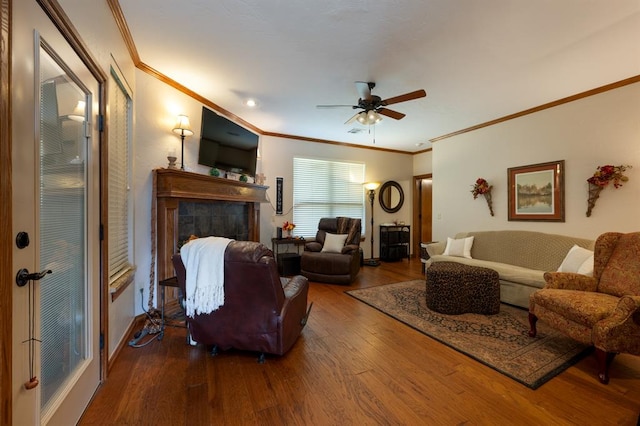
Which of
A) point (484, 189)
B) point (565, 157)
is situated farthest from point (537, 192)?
point (484, 189)

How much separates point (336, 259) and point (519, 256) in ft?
8.57

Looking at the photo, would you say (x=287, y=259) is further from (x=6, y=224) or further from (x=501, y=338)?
(x=6, y=224)

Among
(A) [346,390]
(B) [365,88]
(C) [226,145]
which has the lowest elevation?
(A) [346,390]

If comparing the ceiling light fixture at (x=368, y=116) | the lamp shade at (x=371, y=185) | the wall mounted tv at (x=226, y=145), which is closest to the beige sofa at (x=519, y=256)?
the lamp shade at (x=371, y=185)

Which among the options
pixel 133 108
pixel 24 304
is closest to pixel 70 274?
pixel 24 304

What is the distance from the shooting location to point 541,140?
371 cm

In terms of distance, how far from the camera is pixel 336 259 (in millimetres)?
4160

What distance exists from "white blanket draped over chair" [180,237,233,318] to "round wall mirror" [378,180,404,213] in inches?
194

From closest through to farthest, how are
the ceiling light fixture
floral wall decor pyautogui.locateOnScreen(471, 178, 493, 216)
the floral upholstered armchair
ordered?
the floral upholstered armchair, the ceiling light fixture, floral wall decor pyautogui.locateOnScreen(471, 178, 493, 216)

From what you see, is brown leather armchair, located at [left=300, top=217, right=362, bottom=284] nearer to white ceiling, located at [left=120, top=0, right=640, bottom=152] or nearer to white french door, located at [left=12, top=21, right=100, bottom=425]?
white ceiling, located at [left=120, top=0, right=640, bottom=152]

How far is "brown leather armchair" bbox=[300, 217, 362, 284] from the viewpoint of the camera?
4129 mm

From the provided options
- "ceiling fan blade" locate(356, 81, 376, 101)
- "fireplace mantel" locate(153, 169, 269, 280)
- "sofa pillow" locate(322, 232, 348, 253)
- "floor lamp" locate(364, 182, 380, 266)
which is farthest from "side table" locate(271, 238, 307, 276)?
"ceiling fan blade" locate(356, 81, 376, 101)

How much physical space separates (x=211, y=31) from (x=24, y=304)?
7.48 feet

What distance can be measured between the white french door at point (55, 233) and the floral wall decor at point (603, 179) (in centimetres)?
496
